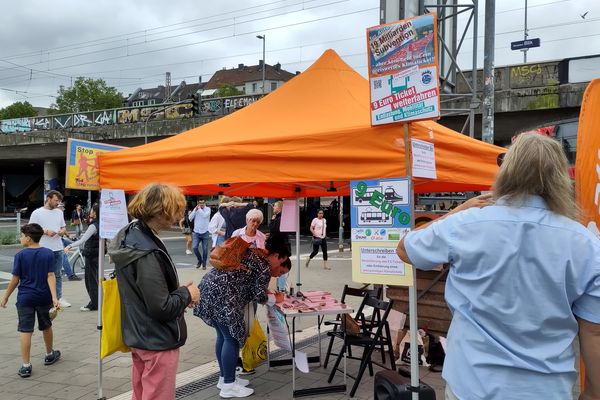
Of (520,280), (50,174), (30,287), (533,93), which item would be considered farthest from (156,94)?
(520,280)

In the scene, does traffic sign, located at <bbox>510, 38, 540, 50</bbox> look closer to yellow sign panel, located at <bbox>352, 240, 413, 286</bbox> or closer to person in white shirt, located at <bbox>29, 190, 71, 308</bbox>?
person in white shirt, located at <bbox>29, 190, 71, 308</bbox>

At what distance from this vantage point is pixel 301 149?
3658 millimetres

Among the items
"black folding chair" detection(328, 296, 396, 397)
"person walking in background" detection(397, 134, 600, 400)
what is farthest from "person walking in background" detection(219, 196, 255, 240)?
"person walking in background" detection(397, 134, 600, 400)

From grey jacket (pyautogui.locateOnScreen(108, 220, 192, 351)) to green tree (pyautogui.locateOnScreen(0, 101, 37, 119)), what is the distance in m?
94.2

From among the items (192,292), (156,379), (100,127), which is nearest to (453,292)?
(192,292)

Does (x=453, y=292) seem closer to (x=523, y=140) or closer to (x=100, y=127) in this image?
(x=523, y=140)

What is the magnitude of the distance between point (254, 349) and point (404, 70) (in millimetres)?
3237

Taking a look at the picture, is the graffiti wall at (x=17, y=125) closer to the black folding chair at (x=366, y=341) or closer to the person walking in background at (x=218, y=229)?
the person walking in background at (x=218, y=229)

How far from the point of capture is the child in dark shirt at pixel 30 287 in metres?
4.81

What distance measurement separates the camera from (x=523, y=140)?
172 centimetres

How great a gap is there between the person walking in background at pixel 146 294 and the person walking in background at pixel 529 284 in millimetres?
1719

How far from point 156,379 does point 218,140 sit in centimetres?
193

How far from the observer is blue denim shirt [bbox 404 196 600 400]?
1602 mm

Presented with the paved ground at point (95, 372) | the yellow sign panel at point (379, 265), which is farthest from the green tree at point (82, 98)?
the yellow sign panel at point (379, 265)
